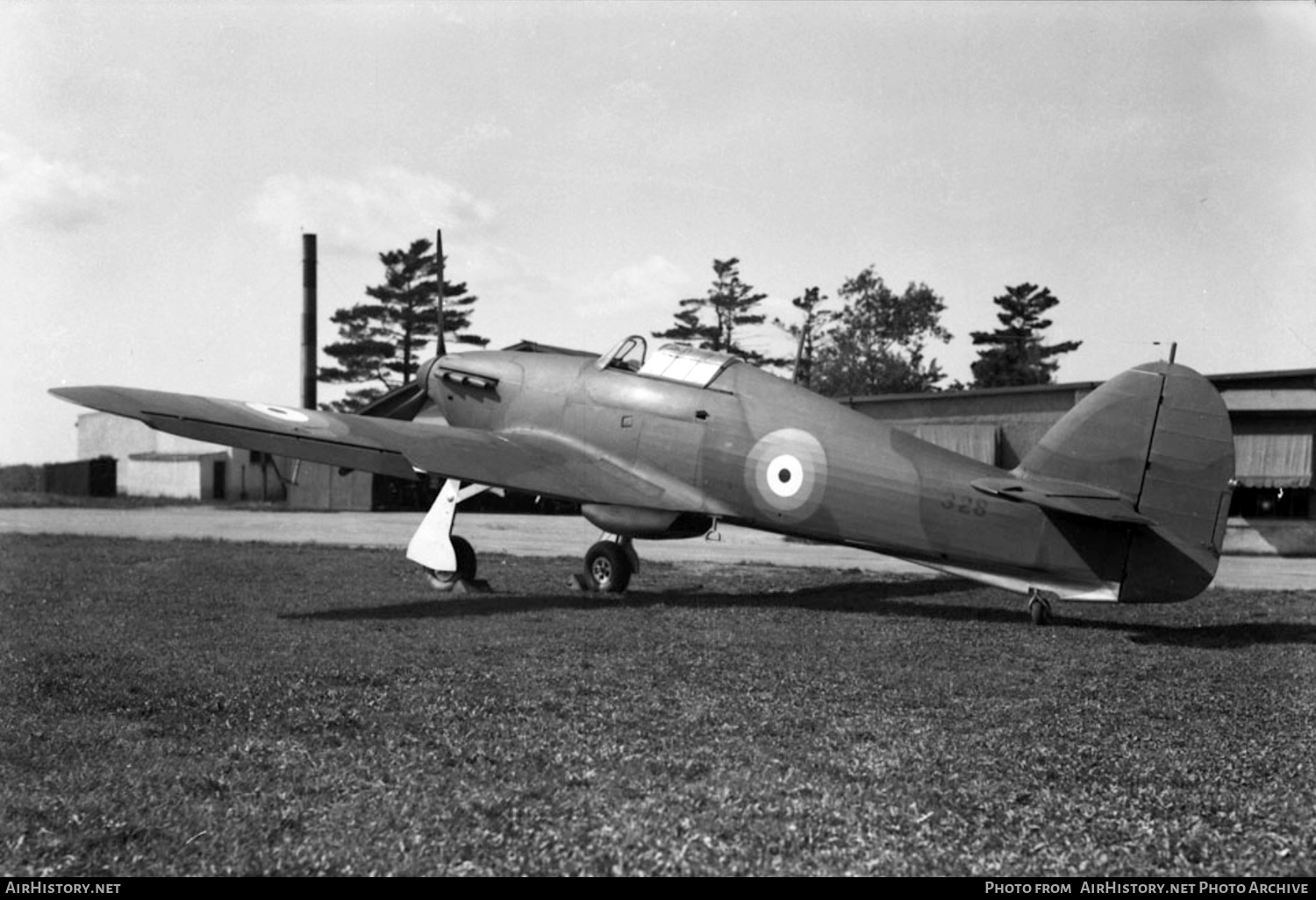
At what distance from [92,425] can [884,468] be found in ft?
142

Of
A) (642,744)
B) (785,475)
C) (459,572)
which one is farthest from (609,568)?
(642,744)

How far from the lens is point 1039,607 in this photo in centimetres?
930

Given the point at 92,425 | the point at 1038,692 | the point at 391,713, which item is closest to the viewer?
the point at 391,713

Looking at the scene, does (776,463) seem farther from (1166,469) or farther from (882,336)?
(882,336)

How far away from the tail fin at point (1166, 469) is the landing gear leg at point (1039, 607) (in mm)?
663

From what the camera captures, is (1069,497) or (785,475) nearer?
(1069,497)

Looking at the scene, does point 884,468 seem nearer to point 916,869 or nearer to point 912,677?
point 912,677

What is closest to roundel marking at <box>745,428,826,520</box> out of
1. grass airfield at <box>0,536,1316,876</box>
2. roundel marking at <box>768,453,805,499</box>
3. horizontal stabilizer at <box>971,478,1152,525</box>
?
roundel marking at <box>768,453,805,499</box>

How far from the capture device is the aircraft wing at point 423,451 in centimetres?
1052

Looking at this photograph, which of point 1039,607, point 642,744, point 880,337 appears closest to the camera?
point 642,744

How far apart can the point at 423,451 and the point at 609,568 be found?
88.1 inches

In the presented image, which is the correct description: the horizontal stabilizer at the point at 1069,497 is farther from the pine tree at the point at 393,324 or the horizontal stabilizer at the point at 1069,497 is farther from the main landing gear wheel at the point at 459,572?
the pine tree at the point at 393,324

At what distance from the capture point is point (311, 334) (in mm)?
31922

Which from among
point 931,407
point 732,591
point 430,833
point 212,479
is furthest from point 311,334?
point 430,833
